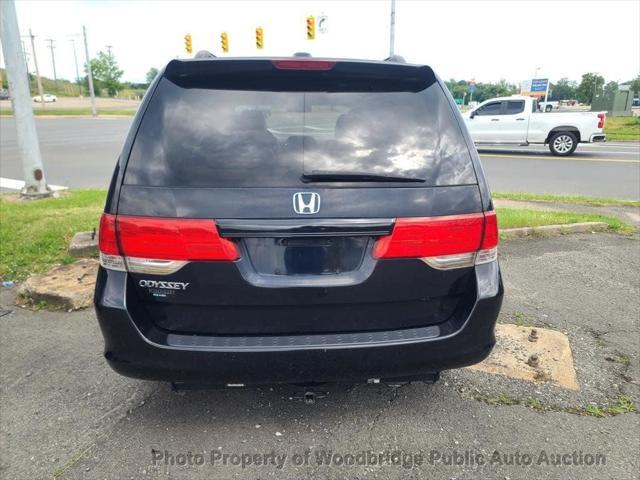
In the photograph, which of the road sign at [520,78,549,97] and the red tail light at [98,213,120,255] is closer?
the red tail light at [98,213,120,255]

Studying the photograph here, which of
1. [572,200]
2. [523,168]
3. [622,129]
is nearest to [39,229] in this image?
[572,200]

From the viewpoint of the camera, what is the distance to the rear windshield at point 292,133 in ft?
7.10

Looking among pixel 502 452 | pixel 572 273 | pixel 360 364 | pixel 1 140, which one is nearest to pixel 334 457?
pixel 360 364

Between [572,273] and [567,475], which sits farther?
→ [572,273]

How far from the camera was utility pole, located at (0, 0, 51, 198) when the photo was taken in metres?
7.08

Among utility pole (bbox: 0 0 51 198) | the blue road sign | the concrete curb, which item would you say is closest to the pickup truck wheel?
the concrete curb

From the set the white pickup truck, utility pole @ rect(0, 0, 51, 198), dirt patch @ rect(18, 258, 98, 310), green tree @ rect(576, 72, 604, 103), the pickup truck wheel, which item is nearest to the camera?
dirt patch @ rect(18, 258, 98, 310)

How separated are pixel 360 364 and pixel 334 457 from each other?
0.52 metres

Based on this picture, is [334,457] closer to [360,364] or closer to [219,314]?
[360,364]

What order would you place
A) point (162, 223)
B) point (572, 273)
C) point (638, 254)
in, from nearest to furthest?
point (162, 223) < point (572, 273) < point (638, 254)

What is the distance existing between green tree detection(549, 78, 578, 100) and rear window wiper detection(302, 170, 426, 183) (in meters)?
89.6

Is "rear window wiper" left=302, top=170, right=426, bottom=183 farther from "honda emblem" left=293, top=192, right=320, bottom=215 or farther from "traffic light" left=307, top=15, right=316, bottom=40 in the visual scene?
"traffic light" left=307, top=15, right=316, bottom=40

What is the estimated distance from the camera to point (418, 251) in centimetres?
217

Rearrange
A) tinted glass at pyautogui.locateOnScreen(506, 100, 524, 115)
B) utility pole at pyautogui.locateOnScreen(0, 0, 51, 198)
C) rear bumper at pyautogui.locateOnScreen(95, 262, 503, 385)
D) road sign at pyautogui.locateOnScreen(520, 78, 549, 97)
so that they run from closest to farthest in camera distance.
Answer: rear bumper at pyautogui.locateOnScreen(95, 262, 503, 385) < utility pole at pyautogui.locateOnScreen(0, 0, 51, 198) < tinted glass at pyautogui.locateOnScreen(506, 100, 524, 115) < road sign at pyautogui.locateOnScreen(520, 78, 549, 97)
